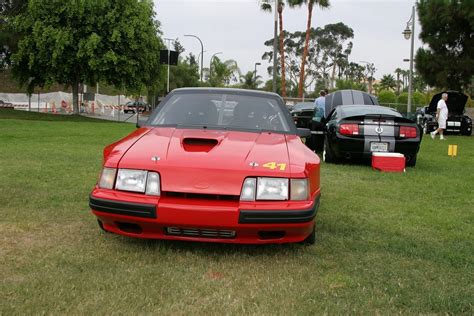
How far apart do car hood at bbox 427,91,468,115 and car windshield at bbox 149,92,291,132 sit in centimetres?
1632

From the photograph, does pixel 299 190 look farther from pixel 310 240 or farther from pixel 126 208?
pixel 126 208

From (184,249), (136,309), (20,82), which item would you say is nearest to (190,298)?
(136,309)

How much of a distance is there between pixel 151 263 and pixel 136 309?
2.61 feet

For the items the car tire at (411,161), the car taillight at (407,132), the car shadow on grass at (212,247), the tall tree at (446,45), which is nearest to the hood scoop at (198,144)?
the car shadow on grass at (212,247)

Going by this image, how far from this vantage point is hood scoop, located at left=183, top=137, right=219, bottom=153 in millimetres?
3963

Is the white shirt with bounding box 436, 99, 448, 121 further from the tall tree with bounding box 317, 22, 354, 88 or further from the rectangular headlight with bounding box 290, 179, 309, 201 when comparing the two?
the tall tree with bounding box 317, 22, 354, 88

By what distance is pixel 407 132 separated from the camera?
9047 millimetres

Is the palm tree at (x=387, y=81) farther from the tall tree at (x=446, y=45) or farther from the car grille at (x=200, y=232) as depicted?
the car grille at (x=200, y=232)

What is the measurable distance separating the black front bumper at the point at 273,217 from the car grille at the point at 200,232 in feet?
0.56

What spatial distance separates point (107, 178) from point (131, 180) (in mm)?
211

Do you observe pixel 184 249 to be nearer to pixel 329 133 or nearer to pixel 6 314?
pixel 6 314

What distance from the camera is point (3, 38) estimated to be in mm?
29438

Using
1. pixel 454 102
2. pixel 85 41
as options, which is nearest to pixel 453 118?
pixel 454 102

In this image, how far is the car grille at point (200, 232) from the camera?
11.9 feet
